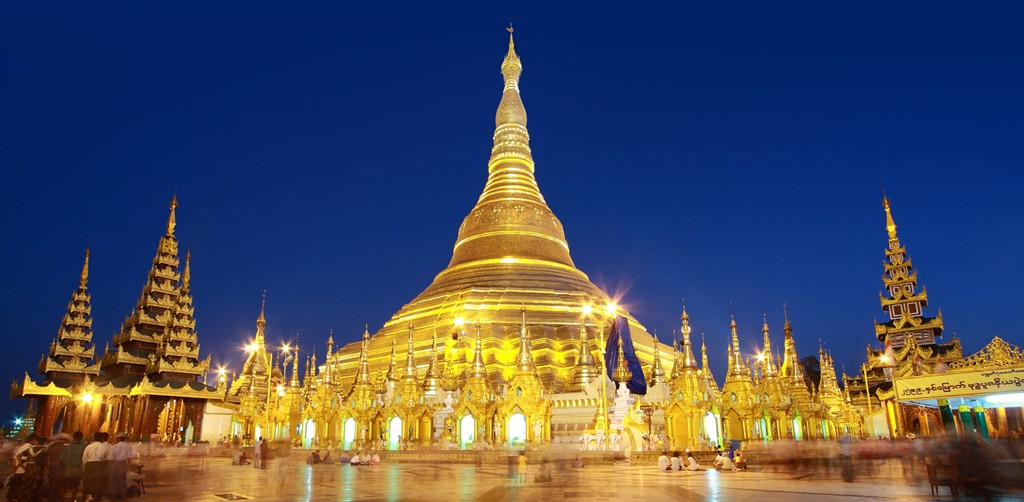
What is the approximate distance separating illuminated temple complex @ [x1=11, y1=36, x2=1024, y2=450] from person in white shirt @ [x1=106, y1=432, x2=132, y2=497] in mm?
14637

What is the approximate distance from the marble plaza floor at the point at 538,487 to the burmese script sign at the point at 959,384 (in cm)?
1029

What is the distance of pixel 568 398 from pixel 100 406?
1055 inches

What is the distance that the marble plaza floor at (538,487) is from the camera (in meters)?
10.7

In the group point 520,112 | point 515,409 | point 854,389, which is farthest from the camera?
point 520,112

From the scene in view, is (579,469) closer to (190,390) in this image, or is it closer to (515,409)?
(515,409)

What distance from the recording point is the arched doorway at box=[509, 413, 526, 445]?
84.6 ft

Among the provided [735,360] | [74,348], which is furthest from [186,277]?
[735,360]

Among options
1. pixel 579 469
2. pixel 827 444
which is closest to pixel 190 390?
pixel 579 469

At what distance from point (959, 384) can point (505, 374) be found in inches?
731

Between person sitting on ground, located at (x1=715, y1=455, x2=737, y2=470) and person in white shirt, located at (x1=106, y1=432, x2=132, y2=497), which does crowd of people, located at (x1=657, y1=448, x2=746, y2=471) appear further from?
person in white shirt, located at (x1=106, y1=432, x2=132, y2=497)

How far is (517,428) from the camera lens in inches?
1020

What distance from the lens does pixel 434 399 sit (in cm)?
2866

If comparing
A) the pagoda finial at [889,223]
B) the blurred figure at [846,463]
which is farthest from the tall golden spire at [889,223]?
the blurred figure at [846,463]

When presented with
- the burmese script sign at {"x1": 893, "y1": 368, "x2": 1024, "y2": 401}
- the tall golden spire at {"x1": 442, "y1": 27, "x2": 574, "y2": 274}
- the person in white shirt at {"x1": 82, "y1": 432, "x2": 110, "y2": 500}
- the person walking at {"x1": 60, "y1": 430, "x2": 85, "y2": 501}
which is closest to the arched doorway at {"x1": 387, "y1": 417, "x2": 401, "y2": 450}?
the tall golden spire at {"x1": 442, "y1": 27, "x2": 574, "y2": 274}
